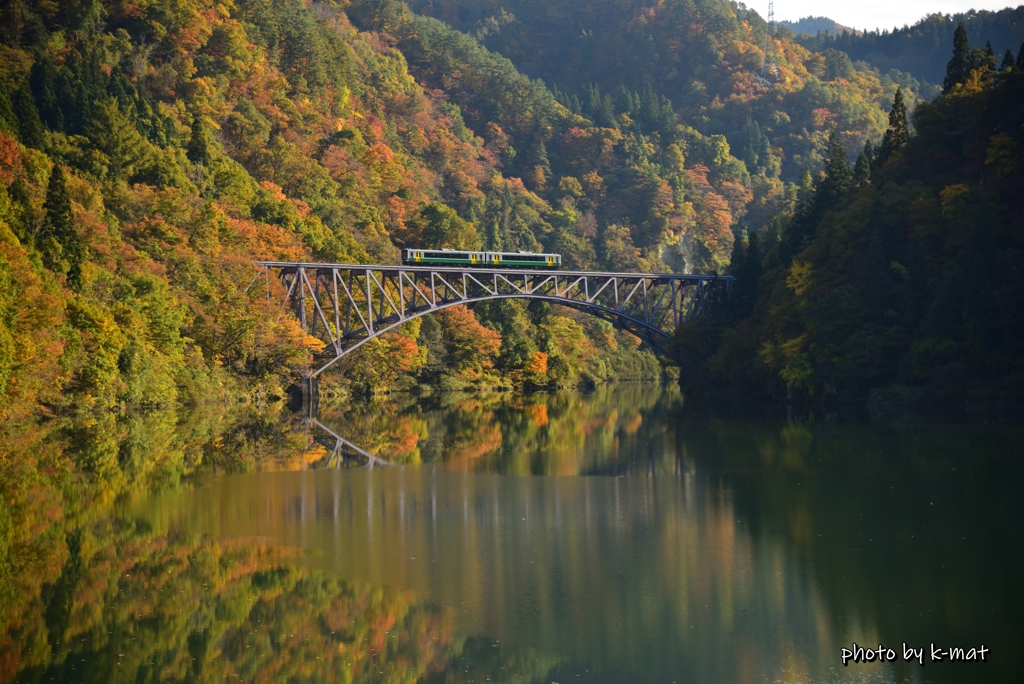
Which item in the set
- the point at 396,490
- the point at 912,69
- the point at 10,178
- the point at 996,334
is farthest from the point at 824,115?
the point at 396,490

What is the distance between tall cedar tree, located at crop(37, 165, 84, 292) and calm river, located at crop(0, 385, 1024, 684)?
64.6 ft

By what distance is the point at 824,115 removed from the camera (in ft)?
461

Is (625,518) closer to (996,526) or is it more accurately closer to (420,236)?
(996,526)

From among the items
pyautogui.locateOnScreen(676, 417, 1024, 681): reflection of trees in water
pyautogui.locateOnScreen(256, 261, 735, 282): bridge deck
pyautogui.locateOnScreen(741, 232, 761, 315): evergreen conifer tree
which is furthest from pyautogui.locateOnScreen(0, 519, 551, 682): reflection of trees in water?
pyautogui.locateOnScreen(741, 232, 761, 315): evergreen conifer tree

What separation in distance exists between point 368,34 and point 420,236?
5459 centimetres

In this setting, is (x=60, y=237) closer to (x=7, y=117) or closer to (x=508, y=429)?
(x=7, y=117)

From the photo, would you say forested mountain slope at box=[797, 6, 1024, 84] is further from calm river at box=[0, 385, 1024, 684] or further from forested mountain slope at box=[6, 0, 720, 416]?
calm river at box=[0, 385, 1024, 684]

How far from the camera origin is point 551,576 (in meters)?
16.7

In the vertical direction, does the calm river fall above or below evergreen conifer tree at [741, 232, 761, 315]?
below

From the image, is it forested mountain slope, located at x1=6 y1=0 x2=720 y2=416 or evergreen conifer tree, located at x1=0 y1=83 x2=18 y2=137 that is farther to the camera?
evergreen conifer tree, located at x1=0 y1=83 x2=18 y2=137

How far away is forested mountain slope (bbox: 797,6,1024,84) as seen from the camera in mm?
166875

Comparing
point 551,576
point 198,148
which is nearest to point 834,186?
point 198,148

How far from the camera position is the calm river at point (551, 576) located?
13062 millimetres

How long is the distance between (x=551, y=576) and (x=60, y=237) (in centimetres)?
3520
